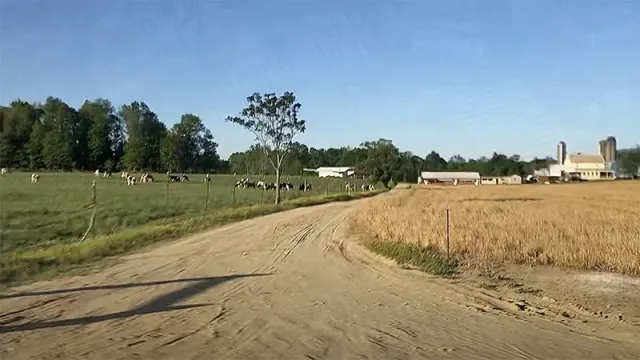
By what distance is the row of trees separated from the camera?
57.1 m

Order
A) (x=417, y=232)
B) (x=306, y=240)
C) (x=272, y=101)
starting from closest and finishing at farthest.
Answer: (x=417, y=232), (x=306, y=240), (x=272, y=101)

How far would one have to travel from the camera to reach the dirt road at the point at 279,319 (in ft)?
21.7

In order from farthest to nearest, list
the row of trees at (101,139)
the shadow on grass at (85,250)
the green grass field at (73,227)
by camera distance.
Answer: the row of trees at (101,139) → the green grass field at (73,227) → the shadow on grass at (85,250)

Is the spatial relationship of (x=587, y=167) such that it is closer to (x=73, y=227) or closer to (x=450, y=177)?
(x=450, y=177)

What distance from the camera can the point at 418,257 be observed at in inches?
545

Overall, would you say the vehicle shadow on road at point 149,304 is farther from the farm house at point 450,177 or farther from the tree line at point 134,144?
the farm house at point 450,177

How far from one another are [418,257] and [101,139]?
68579mm

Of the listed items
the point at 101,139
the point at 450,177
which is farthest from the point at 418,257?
the point at 450,177

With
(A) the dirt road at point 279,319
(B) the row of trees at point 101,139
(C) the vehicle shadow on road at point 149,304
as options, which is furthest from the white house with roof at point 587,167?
(C) the vehicle shadow on road at point 149,304

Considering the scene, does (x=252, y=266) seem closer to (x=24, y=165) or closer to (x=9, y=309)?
(x=9, y=309)

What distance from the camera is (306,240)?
18391 millimetres

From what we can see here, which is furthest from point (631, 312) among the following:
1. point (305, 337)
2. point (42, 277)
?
point (42, 277)

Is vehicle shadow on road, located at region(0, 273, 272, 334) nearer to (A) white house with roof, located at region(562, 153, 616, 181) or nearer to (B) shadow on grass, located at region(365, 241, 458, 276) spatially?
(B) shadow on grass, located at region(365, 241, 458, 276)

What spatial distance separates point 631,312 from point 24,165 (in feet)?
194
